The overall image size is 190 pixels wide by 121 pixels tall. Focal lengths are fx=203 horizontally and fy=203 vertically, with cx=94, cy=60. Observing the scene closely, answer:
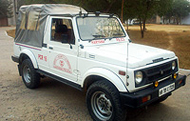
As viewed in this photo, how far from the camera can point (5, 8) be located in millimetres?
44656

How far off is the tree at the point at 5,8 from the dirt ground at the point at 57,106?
4307 cm

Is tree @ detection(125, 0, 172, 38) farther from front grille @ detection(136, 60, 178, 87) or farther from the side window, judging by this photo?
front grille @ detection(136, 60, 178, 87)

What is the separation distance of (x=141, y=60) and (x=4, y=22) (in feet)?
170

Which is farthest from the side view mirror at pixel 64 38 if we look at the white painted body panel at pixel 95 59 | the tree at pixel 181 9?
the tree at pixel 181 9

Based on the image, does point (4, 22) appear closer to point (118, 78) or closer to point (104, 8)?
point (104, 8)

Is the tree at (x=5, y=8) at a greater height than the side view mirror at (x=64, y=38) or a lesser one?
greater

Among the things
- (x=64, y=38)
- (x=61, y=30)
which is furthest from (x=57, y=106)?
(x=61, y=30)

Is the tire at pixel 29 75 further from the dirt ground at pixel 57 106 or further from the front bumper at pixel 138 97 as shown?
the front bumper at pixel 138 97

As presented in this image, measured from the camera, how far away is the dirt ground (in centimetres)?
408

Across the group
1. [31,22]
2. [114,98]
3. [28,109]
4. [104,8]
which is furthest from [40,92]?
[104,8]

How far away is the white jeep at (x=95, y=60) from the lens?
133 inches

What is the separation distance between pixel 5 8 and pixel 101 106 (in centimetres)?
4703

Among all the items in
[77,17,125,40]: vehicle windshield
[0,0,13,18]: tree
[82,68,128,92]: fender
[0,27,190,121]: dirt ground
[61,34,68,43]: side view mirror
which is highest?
[0,0,13,18]: tree

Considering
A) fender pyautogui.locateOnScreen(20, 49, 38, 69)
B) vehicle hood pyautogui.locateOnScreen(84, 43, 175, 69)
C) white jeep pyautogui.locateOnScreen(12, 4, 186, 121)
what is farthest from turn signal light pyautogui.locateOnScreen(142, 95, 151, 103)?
fender pyautogui.locateOnScreen(20, 49, 38, 69)
